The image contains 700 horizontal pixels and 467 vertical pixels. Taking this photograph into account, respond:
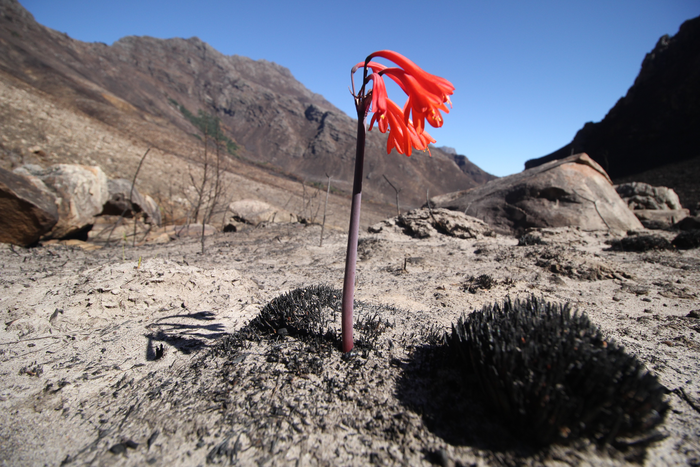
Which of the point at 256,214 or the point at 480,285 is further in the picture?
the point at 256,214

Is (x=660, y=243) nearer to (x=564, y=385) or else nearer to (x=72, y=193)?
(x=564, y=385)

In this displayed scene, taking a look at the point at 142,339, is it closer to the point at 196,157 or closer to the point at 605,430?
the point at 605,430

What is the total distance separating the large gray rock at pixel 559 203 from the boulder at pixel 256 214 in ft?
23.7

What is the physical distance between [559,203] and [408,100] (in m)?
9.16

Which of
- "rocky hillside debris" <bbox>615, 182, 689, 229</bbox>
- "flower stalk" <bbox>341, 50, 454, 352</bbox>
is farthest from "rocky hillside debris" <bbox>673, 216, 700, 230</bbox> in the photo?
"flower stalk" <bbox>341, 50, 454, 352</bbox>

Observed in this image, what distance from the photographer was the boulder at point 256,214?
12.4m

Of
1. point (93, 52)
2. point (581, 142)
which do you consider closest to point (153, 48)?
point (93, 52)

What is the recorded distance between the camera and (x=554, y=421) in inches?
55.5

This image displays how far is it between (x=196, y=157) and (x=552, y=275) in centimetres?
2572

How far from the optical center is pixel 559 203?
909cm

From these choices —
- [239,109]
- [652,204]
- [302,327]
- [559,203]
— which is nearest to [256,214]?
[559,203]

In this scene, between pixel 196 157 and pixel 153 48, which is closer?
pixel 196 157

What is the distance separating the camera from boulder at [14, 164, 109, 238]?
753cm

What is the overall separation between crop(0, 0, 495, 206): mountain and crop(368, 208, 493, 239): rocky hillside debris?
107ft
